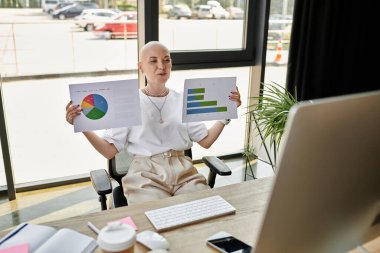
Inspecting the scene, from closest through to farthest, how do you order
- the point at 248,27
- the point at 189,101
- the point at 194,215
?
1. the point at 194,215
2. the point at 189,101
3. the point at 248,27

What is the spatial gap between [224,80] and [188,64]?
134cm

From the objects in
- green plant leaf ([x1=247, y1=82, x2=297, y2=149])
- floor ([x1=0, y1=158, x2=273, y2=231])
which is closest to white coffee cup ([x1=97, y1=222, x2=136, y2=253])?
green plant leaf ([x1=247, y1=82, x2=297, y2=149])

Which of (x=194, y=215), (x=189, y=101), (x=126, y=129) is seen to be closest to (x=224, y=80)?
(x=189, y=101)

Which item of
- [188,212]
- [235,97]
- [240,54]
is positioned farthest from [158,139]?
[240,54]

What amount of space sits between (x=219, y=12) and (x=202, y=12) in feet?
0.55

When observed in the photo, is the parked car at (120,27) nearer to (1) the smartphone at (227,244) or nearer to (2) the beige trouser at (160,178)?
(2) the beige trouser at (160,178)

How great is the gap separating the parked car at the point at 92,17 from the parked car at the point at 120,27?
4 centimetres

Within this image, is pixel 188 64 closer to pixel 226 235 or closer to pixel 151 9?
pixel 151 9

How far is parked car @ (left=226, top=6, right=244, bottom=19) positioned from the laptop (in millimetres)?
2805

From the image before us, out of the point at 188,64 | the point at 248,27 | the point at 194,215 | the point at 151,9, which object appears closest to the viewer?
the point at 194,215

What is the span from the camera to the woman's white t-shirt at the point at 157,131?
1965 millimetres

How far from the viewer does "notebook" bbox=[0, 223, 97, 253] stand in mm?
1126

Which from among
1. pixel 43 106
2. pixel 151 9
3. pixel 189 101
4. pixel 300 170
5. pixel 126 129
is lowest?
pixel 43 106

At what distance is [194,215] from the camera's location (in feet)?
4.46
